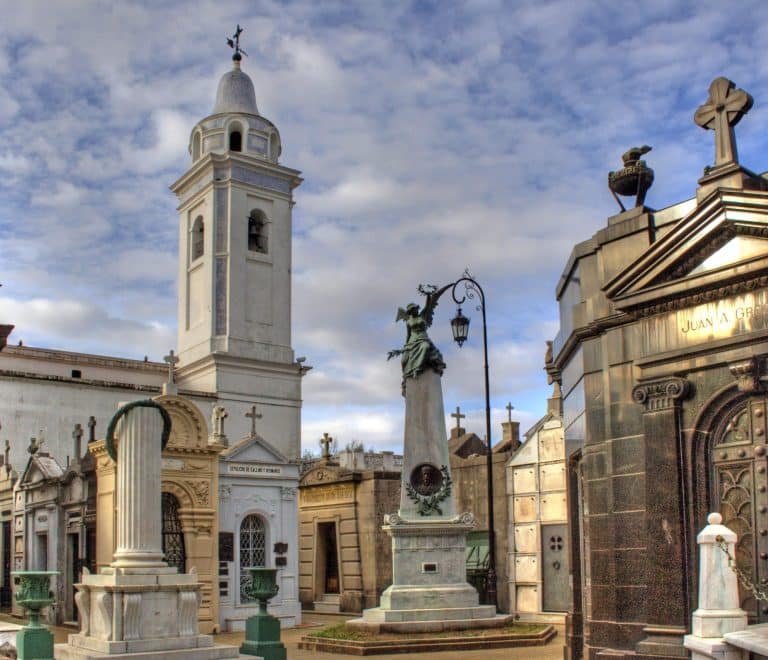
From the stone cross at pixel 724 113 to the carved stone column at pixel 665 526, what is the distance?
100 inches

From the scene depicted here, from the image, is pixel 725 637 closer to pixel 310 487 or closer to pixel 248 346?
pixel 310 487

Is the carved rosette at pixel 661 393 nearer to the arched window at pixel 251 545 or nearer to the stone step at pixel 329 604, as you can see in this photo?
the arched window at pixel 251 545

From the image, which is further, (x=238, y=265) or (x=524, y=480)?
(x=238, y=265)

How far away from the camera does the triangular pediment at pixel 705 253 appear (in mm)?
10047

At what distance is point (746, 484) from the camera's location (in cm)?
1011

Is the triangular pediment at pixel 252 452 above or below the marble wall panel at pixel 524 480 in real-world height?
above

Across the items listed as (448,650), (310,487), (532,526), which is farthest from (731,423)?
(310,487)

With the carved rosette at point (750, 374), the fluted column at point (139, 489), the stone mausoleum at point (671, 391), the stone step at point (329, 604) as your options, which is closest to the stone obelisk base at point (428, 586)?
the stone mausoleum at point (671, 391)

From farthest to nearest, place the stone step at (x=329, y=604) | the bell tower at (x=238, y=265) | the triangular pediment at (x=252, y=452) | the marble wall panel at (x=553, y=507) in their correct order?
the bell tower at (x=238, y=265)
the stone step at (x=329, y=604)
the triangular pediment at (x=252, y=452)
the marble wall panel at (x=553, y=507)

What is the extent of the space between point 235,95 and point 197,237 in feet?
19.3

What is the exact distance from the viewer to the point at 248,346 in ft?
126

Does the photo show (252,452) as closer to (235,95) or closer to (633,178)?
(633,178)

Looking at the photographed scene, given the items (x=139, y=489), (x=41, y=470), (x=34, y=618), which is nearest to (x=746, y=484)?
(x=139, y=489)

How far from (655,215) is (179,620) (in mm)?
7225
